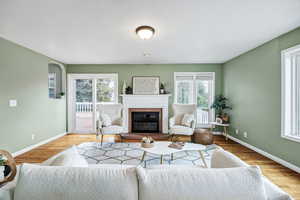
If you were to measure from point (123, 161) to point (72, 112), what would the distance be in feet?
10.7

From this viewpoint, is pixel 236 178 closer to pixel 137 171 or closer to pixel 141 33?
pixel 137 171

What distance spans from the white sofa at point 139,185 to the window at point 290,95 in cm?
253

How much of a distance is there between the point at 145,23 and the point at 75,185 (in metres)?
2.30

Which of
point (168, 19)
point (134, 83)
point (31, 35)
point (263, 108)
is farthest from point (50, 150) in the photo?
point (263, 108)

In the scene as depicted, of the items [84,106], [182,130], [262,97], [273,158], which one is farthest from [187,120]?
[84,106]

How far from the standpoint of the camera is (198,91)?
5.07 m

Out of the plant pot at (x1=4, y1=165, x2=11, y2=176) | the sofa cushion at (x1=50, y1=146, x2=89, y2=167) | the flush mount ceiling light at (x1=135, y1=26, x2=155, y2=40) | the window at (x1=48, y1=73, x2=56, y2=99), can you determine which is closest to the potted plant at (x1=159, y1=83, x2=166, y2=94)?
the flush mount ceiling light at (x1=135, y1=26, x2=155, y2=40)

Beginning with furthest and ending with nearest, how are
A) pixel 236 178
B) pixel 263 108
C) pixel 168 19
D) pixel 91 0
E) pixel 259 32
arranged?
pixel 263 108, pixel 259 32, pixel 168 19, pixel 91 0, pixel 236 178

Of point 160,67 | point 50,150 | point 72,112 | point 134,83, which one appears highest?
point 160,67

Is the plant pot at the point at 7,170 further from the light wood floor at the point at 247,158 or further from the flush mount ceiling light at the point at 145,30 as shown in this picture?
the flush mount ceiling light at the point at 145,30

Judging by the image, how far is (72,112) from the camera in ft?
16.8

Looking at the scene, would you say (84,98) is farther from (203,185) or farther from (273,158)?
(273,158)

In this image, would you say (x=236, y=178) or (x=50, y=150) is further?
(x=50, y=150)

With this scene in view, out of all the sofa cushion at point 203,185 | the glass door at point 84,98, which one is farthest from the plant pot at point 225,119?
the glass door at point 84,98
